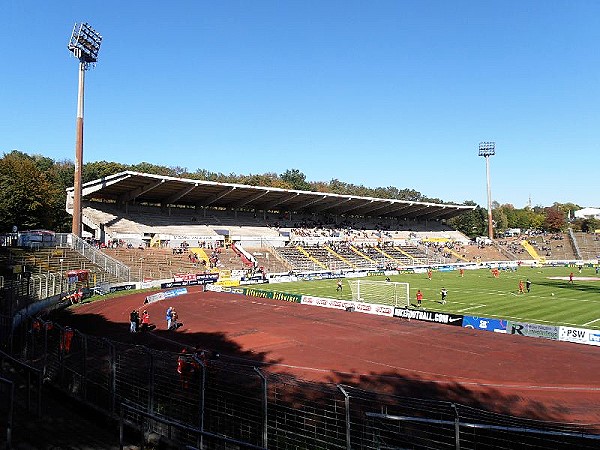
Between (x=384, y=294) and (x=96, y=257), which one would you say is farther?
(x=96, y=257)

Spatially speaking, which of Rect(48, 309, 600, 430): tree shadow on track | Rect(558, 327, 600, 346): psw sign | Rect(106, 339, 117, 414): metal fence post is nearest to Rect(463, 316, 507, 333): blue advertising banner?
Rect(558, 327, 600, 346): psw sign

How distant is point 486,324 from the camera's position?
24.4 meters

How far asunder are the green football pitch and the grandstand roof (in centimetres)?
2061

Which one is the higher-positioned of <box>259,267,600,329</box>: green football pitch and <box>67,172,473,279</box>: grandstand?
<box>67,172,473,279</box>: grandstand

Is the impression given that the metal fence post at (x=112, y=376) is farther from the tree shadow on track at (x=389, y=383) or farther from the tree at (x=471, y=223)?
the tree at (x=471, y=223)

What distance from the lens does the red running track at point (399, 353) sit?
47.5 feet

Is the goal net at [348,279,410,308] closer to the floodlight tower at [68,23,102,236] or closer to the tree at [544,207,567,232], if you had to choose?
the floodlight tower at [68,23,102,236]

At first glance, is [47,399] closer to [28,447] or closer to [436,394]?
[28,447]

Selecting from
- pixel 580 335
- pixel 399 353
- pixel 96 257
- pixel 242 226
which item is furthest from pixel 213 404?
pixel 242 226

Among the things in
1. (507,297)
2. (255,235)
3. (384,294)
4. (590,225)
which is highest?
(590,225)

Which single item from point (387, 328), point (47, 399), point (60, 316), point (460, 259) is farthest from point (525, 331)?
point (460, 259)

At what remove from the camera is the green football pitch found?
28.0 m

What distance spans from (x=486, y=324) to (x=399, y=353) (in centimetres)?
728

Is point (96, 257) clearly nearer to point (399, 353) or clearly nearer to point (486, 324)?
point (399, 353)
